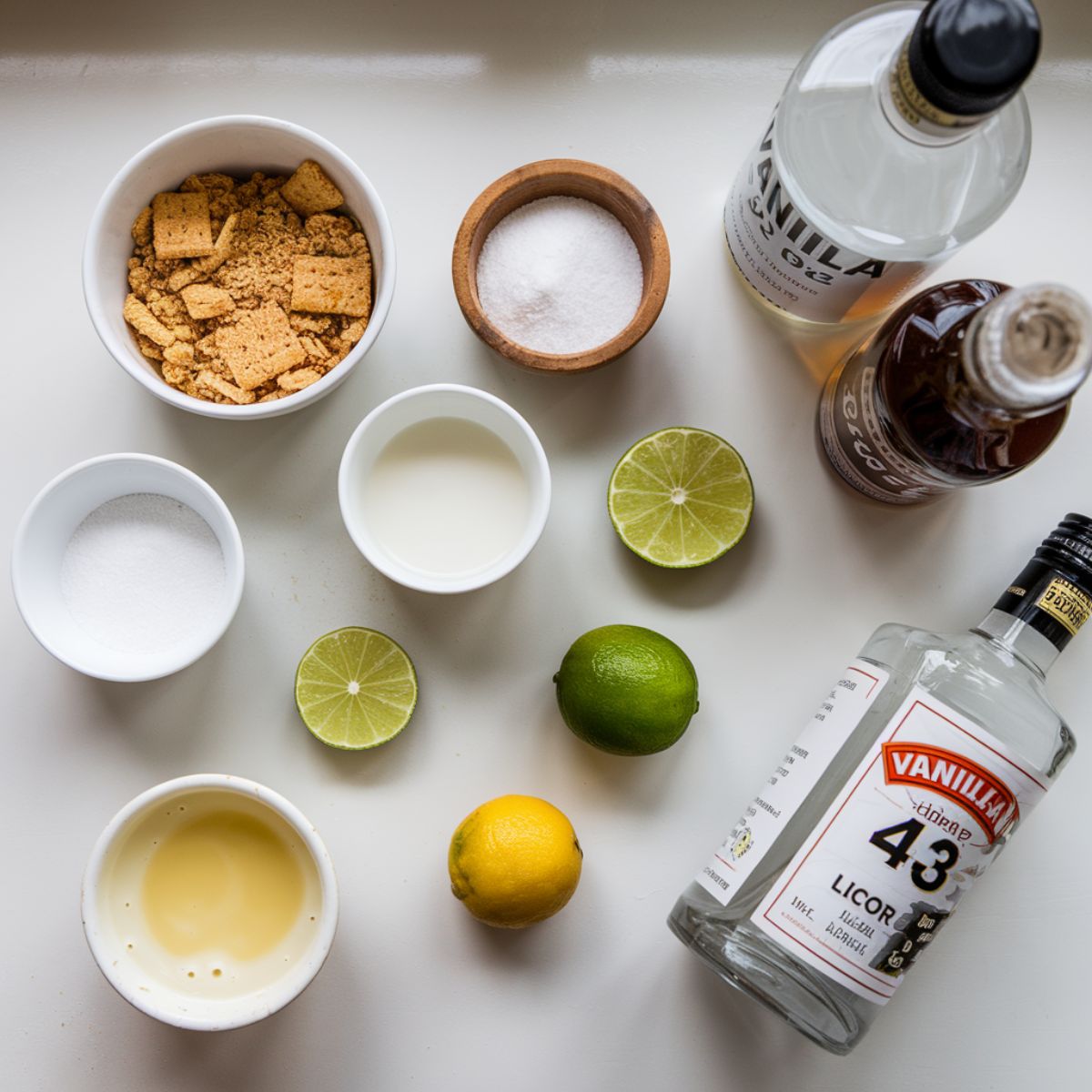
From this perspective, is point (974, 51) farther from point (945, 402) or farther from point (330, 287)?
point (330, 287)

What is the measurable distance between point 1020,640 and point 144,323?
0.96 m

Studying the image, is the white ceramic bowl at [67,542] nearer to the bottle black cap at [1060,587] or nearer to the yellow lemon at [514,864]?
the yellow lemon at [514,864]

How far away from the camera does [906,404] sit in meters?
0.87

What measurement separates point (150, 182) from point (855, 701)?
887 mm

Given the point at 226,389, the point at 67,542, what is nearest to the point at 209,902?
the point at 67,542

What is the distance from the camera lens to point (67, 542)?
3.39 ft

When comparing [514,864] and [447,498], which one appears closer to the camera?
[514,864]

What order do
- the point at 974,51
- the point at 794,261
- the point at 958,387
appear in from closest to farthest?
the point at 974,51, the point at 958,387, the point at 794,261

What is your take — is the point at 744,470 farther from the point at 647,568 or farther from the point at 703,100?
the point at 703,100

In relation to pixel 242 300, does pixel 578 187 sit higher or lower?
higher

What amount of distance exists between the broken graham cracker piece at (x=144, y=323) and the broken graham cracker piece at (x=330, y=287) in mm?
137

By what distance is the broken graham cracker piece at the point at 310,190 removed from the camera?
1.00m

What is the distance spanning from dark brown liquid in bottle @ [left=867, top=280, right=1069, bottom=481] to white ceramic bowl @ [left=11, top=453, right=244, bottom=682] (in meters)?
0.66

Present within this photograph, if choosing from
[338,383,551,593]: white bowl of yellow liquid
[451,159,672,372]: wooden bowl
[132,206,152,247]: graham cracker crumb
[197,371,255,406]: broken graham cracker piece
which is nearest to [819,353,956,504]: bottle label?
[451,159,672,372]: wooden bowl
